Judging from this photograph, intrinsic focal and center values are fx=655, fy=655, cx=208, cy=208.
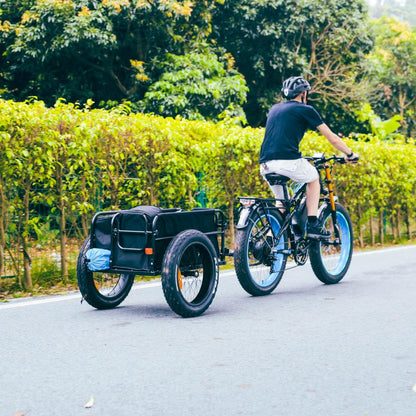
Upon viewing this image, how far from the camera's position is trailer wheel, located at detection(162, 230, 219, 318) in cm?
523

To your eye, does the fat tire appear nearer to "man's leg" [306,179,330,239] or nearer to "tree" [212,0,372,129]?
"man's leg" [306,179,330,239]

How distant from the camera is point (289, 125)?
657 centimetres

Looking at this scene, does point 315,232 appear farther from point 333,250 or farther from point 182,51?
point 182,51

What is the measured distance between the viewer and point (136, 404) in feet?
11.3

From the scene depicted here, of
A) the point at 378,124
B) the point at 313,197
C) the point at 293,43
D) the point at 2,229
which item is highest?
the point at 293,43

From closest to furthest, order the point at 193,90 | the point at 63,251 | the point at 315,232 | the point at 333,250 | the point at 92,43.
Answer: the point at 315,232 < the point at 333,250 < the point at 63,251 < the point at 92,43 < the point at 193,90

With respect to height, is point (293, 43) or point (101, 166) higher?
point (293, 43)

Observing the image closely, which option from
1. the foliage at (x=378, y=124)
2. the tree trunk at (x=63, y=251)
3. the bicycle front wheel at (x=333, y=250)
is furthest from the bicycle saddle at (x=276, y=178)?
the foliage at (x=378, y=124)

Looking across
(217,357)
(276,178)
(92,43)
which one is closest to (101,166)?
(276,178)

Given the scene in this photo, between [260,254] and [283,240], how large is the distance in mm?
431

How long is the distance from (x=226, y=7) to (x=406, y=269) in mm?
→ 14111

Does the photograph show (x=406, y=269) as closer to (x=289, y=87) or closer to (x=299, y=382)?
(x=289, y=87)

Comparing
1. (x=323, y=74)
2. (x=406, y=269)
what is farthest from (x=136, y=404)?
(x=323, y=74)

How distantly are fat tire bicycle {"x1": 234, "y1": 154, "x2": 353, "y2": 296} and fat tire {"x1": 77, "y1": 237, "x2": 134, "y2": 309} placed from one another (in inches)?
43.1
